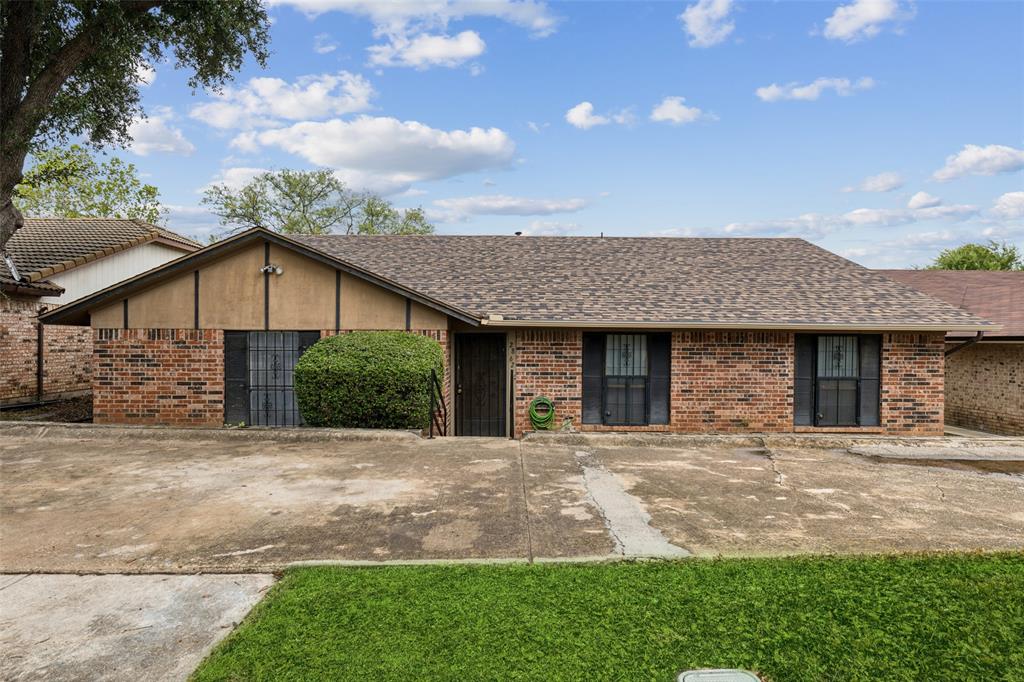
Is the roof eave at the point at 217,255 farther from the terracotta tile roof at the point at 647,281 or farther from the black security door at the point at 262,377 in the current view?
the black security door at the point at 262,377

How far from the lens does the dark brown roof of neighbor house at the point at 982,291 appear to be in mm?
14492

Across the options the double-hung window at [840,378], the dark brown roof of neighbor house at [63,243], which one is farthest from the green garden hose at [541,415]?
the dark brown roof of neighbor house at [63,243]

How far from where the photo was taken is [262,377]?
1122cm

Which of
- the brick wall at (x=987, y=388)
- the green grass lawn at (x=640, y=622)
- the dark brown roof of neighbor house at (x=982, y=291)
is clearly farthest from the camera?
the dark brown roof of neighbor house at (x=982, y=291)

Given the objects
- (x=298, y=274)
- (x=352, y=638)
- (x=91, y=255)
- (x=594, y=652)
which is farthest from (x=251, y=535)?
(x=91, y=255)

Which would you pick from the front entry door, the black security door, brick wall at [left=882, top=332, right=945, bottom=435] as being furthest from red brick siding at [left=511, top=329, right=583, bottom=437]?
brick wall at [left=882, top=332, right=945, bottom=435]

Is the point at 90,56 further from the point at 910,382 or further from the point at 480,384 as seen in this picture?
the point at 910,382

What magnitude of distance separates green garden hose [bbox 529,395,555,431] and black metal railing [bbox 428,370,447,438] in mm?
1692

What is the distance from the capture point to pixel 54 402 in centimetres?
1559

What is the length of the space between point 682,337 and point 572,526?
23.2ft

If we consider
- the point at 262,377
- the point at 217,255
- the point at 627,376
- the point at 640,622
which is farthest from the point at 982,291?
the point at 217,255

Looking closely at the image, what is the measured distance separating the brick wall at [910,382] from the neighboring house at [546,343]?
3cm

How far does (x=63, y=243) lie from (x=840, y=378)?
21.6 m

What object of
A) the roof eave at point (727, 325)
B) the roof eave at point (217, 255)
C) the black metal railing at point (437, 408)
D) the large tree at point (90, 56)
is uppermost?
the large tree at point (90, 56)
